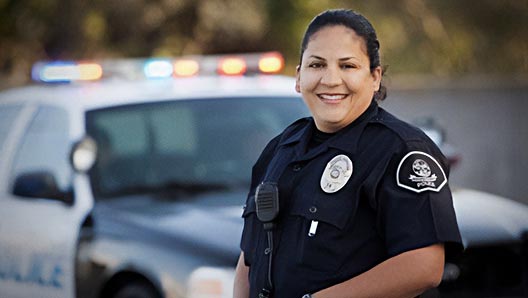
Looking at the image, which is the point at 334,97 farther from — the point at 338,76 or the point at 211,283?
the point at 211,283

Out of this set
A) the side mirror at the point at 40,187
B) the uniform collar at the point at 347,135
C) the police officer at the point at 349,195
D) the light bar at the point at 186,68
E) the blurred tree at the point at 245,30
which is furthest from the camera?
the blurred tree at the point at 245,30

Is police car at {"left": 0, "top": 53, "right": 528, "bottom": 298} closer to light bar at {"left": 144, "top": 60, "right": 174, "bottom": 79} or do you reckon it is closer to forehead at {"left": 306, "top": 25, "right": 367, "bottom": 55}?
light bar at {"left": 144, "top": 60, "right": 174, "bottom": 79}

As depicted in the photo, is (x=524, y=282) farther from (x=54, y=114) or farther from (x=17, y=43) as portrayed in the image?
(x=17, y=43)

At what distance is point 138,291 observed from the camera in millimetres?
5098

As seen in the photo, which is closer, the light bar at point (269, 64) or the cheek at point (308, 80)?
the cheek at point (308, 80)

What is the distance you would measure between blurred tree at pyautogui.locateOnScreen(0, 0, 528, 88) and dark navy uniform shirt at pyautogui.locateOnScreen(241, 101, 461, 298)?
14.6 m

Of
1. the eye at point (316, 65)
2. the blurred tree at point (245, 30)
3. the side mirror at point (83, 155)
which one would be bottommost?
the eye at point (316, 65)

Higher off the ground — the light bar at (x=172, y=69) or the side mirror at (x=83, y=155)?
the light bar at (x=172, y=69)

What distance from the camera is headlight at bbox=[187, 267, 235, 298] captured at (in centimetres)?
474

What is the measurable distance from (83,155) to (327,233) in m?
3.21

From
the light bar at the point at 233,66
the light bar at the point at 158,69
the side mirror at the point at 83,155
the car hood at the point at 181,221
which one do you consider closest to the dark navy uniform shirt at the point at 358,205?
the car hood at the point at 181,221

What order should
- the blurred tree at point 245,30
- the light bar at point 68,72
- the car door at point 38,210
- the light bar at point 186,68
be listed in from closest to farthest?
the car door at point 38,210
the light bar at point 68,72
the light bar at point 186,68
the blurred tree at point 245,30

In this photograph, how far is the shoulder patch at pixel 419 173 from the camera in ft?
8.51

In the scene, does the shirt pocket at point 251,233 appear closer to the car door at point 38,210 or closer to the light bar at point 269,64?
the car door at point 38,210
